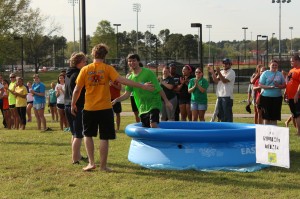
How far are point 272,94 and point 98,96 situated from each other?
4477mm

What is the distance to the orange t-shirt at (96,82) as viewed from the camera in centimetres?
696

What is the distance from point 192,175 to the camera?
6.89m

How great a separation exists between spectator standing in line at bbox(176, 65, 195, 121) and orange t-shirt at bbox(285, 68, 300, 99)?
8.13 feet

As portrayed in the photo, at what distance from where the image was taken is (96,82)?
274 inches

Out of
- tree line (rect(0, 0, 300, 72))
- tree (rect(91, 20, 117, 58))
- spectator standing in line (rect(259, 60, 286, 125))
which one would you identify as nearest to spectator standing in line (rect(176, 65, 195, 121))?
spectator standing in line (rect(259, 60, 286, 125))

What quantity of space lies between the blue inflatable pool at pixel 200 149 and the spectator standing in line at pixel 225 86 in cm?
227

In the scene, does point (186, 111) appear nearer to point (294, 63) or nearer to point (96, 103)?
point (294, 63)

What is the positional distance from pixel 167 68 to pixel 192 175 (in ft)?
16.5

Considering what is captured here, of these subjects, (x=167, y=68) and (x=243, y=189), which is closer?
(x=243, y=189)

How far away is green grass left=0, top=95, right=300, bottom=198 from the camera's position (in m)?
5.89

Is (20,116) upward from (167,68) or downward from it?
downward

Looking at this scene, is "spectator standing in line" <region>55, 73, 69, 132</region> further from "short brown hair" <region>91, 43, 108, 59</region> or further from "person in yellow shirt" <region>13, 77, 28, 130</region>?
"short brown hair" <region>91, 43, 108, 59</region>

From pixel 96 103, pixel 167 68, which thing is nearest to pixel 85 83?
pixel 96 103

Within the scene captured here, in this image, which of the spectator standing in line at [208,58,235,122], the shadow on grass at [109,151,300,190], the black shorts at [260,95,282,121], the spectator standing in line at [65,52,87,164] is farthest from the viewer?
the black shorts at [260,95,282,121]
